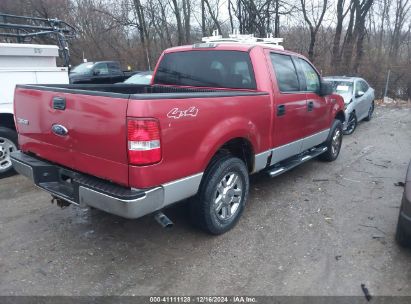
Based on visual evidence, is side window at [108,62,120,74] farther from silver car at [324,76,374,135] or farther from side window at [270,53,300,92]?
side window at [270,53,300,92]

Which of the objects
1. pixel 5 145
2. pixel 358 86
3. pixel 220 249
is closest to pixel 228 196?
pixel 220 249

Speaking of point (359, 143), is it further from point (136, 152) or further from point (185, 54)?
point (136, 152)

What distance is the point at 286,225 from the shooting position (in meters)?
4.21

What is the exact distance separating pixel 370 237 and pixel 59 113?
3.50 m

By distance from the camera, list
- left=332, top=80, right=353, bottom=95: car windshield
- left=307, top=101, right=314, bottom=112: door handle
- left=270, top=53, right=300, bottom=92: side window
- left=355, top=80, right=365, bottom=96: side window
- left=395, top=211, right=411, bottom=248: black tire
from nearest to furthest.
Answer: left=395, top=211, right=411, bottom=248: black tire → left=270, top=53, right=300, bottom=92: side window → left=307, top=101, right=314, bottom=112: door handle → left=332, top=80, right=353, bottom=95: car windshield → left=355, top=80, right=365, bottom=96: side window

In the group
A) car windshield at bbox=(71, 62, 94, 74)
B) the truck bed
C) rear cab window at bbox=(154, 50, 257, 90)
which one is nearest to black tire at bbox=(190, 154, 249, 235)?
the truck bed

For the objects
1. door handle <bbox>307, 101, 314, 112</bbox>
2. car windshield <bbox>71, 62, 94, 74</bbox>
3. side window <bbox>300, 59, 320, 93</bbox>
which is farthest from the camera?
car windshield <bbox>71, 62, 94, 74</bbox>

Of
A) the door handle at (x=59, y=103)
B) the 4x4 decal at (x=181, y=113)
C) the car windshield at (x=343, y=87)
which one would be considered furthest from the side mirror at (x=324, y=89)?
the car windshield at (x=343, y=87)

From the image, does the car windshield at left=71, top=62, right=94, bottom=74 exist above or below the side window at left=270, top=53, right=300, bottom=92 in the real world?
above

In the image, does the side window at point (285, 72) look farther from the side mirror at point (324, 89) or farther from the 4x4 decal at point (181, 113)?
the 4x4 decal at point (181, 113)

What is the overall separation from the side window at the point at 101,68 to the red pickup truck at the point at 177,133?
11.0 metres

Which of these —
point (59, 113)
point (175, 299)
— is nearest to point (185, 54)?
point (59, 113)

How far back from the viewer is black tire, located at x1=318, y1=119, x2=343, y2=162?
21.1ft

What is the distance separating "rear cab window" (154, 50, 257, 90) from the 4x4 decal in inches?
54.0
